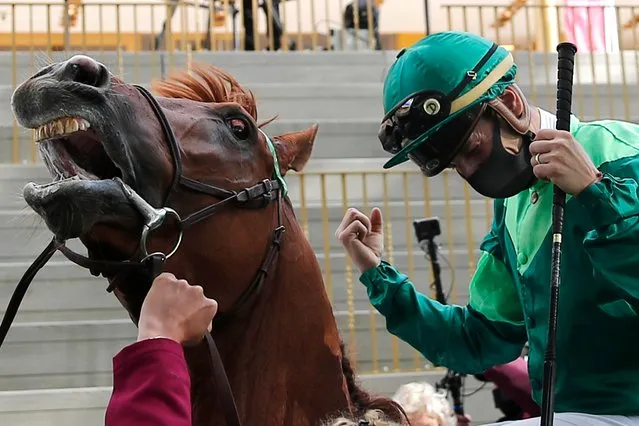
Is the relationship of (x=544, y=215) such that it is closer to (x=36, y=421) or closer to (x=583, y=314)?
(x=583, y=314)

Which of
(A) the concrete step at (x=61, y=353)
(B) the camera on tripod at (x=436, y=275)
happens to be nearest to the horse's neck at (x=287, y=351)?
(B) the camera on tripod at (x=436, y=275)

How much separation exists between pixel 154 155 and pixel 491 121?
551mm

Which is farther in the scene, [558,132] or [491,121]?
[491,121]

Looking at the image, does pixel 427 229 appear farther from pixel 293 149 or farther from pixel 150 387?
pixel 150 387

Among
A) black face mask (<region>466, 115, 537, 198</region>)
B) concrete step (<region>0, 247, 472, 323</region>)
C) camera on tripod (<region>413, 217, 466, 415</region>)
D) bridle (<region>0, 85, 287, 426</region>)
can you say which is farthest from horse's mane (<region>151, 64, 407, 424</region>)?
concrete step (<region>0, 247, 472, 323</region>)

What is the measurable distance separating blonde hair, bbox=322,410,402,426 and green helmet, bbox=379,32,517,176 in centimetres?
40

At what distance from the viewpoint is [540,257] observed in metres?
1.47

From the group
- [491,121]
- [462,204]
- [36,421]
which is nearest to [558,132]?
[491,121]

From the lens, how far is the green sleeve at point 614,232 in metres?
1.23

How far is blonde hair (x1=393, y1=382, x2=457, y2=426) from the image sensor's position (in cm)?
207

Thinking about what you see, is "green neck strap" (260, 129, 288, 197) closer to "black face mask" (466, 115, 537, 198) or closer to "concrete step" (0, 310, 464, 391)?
"black face mask" (466, 115, 537, 198)

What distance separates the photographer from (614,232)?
48.5 inches

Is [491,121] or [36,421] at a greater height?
[491,121]

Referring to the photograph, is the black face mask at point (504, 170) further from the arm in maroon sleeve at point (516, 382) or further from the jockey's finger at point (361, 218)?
the arm in maroon sleeve at point (516, 382)
